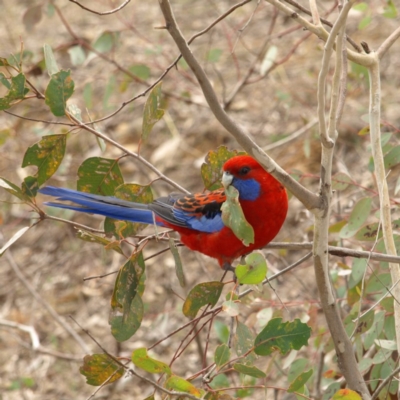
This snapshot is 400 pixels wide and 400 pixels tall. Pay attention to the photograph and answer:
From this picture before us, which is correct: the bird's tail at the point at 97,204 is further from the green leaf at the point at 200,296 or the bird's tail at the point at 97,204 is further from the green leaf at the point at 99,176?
the green leaf at the point at 200,296

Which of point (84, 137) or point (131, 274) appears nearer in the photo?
point (131, 274)

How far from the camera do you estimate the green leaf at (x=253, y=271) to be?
187 cm

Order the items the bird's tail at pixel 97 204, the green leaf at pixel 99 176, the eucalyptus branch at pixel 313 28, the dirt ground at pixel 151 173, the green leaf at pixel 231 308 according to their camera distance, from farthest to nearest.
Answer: the dirt ground at pixel 151 173, the bird's tail at pixel 97 204, the green leaf at pixel 99 176, the eucalyptus branch at pixel 313 28, the green leaf at pixel 231 308

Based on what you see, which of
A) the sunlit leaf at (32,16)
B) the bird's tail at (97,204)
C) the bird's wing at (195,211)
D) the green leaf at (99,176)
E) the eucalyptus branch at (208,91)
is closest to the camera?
the eucalyptus branch at (208,91)

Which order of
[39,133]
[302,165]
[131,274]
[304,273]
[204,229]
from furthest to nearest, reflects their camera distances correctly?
[302,165] → [304,273] → [39,133] → [204,229] → [131,274]

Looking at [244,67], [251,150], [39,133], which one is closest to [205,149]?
[244,67]

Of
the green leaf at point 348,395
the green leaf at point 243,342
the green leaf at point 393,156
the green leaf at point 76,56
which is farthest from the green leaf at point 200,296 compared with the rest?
the green leaf at point 76,56

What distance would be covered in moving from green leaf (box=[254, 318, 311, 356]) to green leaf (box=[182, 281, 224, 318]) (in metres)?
0.24

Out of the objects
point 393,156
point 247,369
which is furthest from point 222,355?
point 393,156

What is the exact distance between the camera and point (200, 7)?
7.20 metres

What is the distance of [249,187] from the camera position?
2.73 meters

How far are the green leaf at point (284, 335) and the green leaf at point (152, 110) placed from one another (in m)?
0.83

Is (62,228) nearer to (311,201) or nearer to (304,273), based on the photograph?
(304,273)

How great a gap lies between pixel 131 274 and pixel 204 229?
0.79 metres
